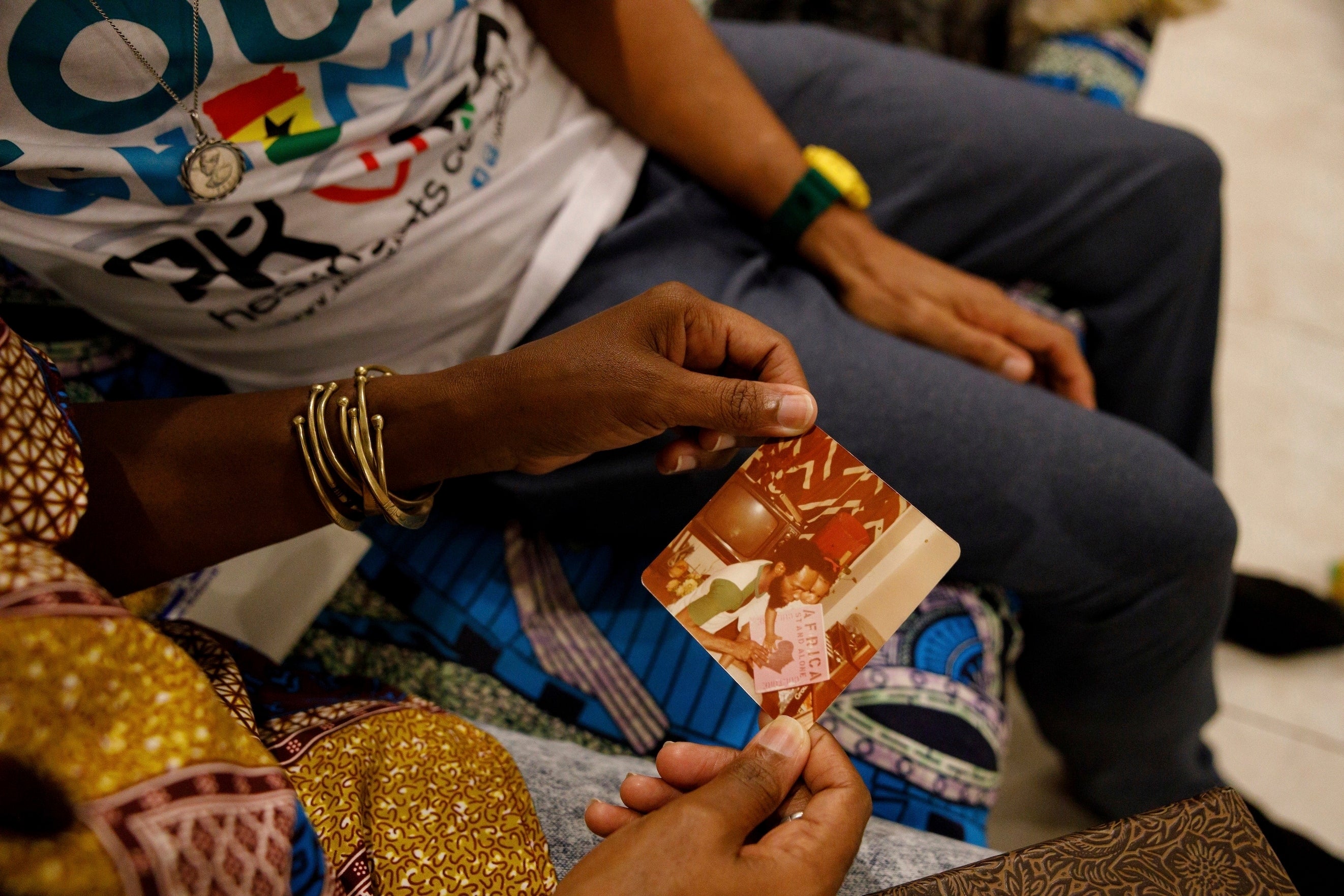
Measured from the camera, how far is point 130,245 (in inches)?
25.2

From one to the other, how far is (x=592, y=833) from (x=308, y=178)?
0.57 m

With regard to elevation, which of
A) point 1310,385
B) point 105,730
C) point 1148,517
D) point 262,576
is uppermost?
point 105,730

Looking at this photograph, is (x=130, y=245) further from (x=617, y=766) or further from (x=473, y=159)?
(x=617, y=766)

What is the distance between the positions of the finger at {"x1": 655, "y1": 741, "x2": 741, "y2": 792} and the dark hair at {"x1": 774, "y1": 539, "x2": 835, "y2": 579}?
149mm

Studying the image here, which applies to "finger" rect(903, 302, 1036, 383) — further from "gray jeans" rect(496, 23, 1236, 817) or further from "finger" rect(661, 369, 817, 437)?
"finger" rect(661, 369, 817, 437)

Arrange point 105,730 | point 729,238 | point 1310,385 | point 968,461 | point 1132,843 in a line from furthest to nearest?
1. point 1310,385
2. point 729,238
3. point 968,461
4. point 1132,843
5. point 105,730

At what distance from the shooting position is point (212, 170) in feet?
2.07

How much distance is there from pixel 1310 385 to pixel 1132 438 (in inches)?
48.0

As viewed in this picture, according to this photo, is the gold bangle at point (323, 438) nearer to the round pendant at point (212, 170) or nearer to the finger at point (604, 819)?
the round pendant at point (212, 170)

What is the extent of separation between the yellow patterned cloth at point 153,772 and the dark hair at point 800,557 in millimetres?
269

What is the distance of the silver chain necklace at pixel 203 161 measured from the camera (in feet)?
2.02

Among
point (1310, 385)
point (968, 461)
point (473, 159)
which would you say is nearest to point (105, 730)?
point (473, 159)

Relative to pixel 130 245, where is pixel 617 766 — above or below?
below

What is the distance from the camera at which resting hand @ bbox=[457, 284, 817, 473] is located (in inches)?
23.5
